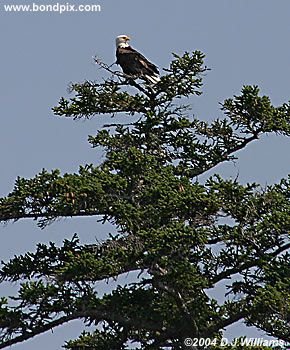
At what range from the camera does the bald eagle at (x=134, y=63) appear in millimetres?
14263

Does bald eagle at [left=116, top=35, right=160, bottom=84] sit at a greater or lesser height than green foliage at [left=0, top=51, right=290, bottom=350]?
greater

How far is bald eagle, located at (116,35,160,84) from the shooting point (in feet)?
46.8

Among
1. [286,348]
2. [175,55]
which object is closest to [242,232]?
[286,348]

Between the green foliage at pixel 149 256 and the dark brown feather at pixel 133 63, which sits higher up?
the dark brown feather at pixel 133 63

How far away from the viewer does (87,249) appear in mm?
12531

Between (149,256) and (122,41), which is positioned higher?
(122,41)

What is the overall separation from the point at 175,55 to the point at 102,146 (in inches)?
48.7

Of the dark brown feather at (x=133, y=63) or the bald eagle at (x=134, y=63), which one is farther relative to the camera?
the dark brown feather at (x=133, y=63)

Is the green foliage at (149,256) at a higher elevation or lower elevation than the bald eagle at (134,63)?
lower

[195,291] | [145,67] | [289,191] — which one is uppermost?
[145,67]

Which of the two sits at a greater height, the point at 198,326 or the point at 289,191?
the point at 289,191

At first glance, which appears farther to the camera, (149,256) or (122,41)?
(122,41)

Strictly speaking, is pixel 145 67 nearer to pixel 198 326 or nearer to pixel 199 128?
pixel 199 128

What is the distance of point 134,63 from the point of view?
15.0m
